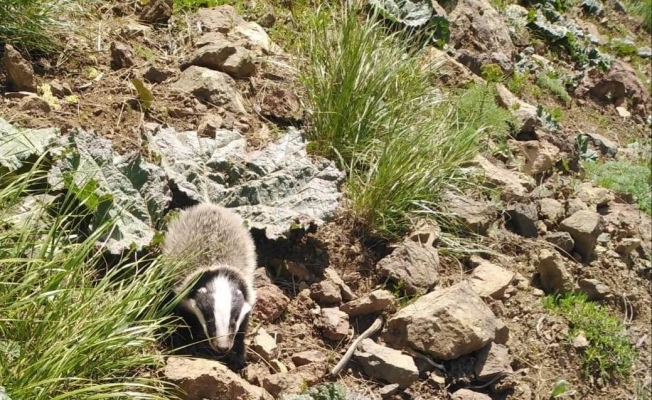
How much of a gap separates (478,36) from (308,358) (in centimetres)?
376

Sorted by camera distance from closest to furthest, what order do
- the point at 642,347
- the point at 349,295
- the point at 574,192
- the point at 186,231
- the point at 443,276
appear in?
the point at 186,231 → the point at 349,295 → the point at 443,276 → the point at 642,347 → the point at 574,192

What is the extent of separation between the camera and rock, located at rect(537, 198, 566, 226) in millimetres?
5332

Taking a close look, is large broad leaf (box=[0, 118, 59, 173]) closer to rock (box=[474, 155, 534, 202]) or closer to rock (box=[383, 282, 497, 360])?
rock (box=[383, 282, 497, 360])

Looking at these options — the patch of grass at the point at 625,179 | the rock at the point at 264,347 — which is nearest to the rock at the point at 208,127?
the rock at the point at 264,347

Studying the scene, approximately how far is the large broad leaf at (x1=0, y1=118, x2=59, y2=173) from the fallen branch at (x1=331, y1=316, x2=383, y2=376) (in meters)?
1.62

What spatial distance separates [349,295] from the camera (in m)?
4.20

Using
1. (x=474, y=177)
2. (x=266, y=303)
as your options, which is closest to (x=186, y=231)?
(x=266, y=303)

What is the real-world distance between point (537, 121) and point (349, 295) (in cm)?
252

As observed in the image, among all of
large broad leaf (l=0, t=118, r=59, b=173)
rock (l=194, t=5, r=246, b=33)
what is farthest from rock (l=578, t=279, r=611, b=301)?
large broad leaf (l=0, t=118, r=59, b=173)

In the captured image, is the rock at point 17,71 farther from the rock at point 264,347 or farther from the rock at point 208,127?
the rock at point 264,347

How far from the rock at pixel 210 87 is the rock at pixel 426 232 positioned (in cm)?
120

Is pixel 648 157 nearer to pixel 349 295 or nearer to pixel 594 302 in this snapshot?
pixel 594 302

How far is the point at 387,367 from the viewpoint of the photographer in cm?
386

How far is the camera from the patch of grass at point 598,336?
4.62m
